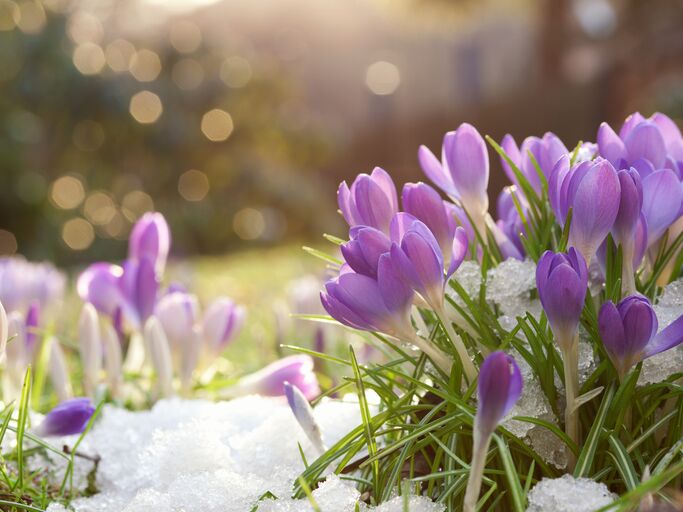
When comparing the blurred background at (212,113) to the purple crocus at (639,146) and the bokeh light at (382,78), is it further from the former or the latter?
the purple crocus at (639,146)

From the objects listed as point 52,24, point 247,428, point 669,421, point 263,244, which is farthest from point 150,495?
point 263,244

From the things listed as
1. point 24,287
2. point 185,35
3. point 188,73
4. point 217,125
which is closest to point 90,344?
point 24,287

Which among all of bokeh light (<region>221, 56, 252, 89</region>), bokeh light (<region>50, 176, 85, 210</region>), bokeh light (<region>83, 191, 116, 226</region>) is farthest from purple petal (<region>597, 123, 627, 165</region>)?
bokeh light (<region>221, 56, 252, 89</region>)

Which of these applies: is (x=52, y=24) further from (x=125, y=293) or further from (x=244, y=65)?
(x=125, y=293)

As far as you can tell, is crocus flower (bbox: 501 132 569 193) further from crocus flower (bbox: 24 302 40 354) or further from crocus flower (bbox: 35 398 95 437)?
crocus flower (bbox: 24 302 40 354)

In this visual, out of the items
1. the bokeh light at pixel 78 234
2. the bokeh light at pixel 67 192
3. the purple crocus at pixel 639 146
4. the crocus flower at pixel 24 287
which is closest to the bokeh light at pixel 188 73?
the bokeh light at pixel 67 192
